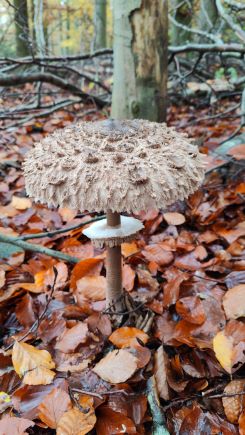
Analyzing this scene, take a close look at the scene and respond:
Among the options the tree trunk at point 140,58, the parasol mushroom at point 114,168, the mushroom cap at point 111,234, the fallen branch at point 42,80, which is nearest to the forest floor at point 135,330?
the mushroom cap at point 111,234

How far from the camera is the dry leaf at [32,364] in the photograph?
1856 mm

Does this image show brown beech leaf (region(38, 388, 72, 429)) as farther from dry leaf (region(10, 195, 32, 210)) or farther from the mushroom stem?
dry leaf (region(10, 195, 32, 210))

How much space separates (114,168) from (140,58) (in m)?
2.45

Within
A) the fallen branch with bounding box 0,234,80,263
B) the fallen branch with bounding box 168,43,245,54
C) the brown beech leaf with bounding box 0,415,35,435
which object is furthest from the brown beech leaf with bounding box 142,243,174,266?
the fallen branch with bounding box 168,43,245,54

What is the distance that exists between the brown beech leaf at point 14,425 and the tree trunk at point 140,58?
2.99m

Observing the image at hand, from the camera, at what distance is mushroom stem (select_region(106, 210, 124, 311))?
84.1 inches

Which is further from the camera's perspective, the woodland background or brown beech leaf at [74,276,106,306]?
brown beech leaf at [74,276,106,306]

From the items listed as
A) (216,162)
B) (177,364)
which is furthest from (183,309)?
(216,162)

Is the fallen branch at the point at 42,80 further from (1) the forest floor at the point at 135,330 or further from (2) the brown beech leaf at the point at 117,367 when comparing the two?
(2) the brown beech leaf at the point at 117,367

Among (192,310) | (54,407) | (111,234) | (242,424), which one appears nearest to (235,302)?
(192,310)

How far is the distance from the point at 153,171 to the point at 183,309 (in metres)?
1.02

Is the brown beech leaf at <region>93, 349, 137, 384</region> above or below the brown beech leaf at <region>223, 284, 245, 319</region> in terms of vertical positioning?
below

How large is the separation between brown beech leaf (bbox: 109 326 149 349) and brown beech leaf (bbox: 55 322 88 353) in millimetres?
160

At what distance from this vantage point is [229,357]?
6.19ft
